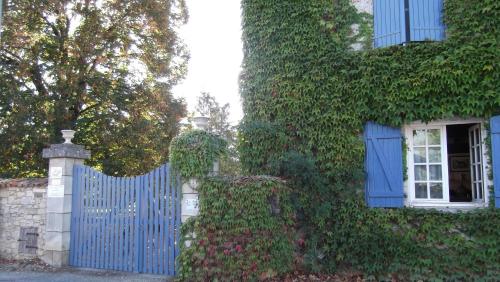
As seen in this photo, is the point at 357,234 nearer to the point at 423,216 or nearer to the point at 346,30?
the point at 423,216

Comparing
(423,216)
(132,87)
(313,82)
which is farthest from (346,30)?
(132,87)

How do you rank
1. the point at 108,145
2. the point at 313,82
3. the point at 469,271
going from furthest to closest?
the point at 108,145 < the point at 313,82 < the point at 469,271

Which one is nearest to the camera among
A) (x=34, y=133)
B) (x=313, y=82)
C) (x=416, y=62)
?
(x=416, y=62)

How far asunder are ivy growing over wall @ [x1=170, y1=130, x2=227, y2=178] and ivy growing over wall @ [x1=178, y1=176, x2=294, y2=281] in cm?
27

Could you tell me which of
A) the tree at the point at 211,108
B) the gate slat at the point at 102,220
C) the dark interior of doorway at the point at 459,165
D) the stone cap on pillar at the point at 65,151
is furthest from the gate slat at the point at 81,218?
the tree at the point at 211,108

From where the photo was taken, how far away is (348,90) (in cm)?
755

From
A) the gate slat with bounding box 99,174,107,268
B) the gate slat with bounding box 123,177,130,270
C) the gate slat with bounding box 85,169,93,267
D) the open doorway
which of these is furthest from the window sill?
the gate slat with bounding box 85,169,93,267

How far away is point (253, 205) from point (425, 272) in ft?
9.63

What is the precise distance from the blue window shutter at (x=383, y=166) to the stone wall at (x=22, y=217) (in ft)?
20.7

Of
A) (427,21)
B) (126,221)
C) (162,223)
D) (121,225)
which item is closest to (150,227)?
(162,223)

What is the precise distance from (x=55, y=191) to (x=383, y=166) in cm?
617

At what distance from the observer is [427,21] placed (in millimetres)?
7367

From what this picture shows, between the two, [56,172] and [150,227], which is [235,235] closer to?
[150,227]

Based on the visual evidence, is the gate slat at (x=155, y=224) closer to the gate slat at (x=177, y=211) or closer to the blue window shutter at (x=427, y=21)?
the gate slat at (x=177, y=211)
